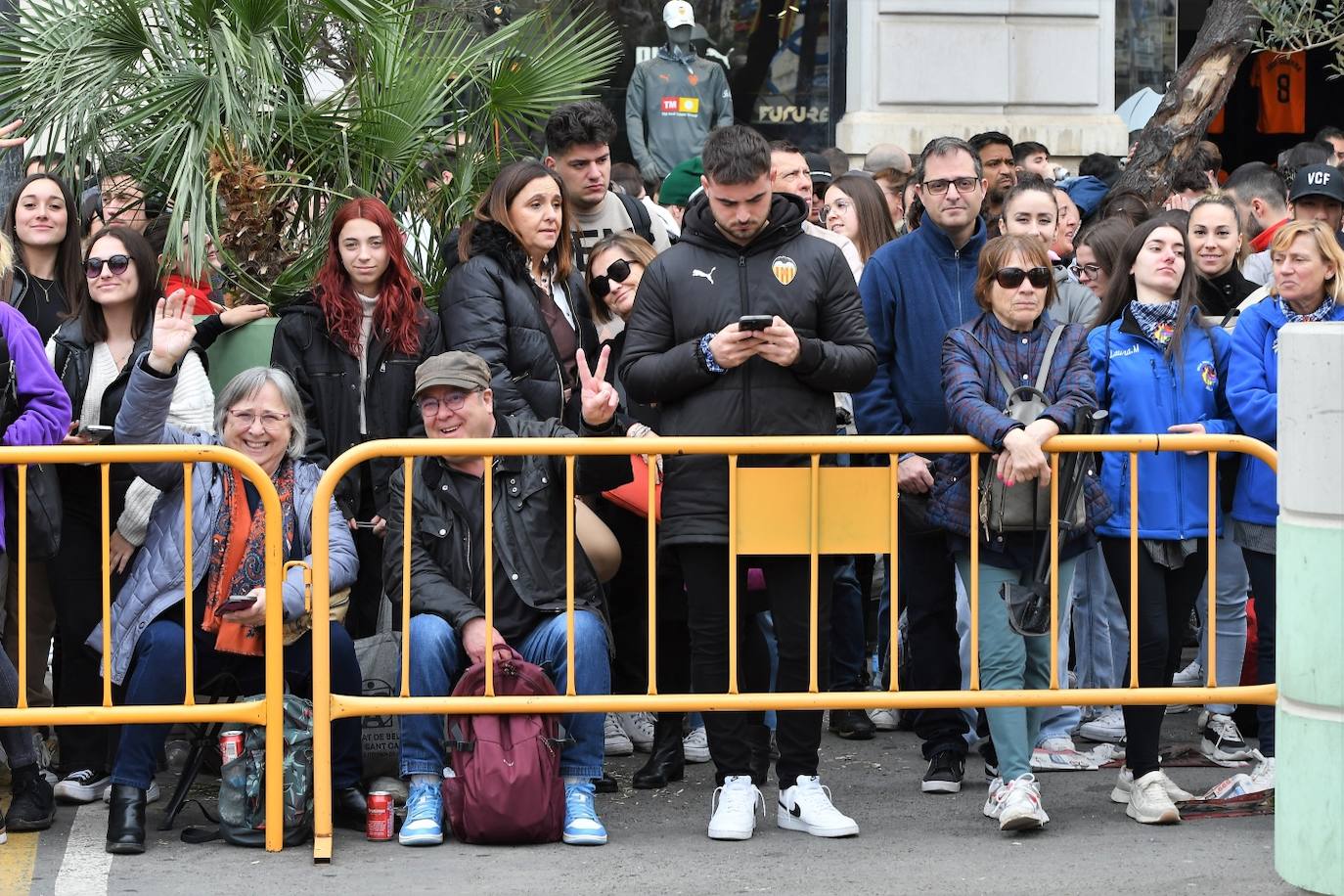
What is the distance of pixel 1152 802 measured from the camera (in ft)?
20.7

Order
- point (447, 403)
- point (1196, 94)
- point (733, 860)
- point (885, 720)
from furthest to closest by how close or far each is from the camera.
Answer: point (1196, 94) < point (885, 720) < point (447, 403) < point (733, 860)

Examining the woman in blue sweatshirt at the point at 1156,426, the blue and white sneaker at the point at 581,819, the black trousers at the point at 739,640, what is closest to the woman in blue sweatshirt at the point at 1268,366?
the woman in blue sweatshirt at the point at 1156,426

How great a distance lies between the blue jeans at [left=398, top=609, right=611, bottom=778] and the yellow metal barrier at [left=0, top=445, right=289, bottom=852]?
0.43 meters

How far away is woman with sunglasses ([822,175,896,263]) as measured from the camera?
27.8ft

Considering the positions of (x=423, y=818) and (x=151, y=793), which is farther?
(x=151, y=793)

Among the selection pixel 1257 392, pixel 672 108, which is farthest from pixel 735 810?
pixel 672 108

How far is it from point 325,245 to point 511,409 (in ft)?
4.17

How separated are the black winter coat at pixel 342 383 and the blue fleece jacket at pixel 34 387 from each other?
841 mm

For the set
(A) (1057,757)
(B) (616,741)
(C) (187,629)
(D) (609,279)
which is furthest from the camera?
(B) (616,741)

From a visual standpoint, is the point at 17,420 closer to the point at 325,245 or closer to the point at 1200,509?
the point at 325,245

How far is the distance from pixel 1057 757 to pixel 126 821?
329 cm

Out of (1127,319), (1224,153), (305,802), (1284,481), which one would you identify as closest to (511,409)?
(305,802)

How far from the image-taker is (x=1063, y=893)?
5.57 meters

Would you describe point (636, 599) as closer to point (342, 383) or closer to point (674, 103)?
point (342, 383)
